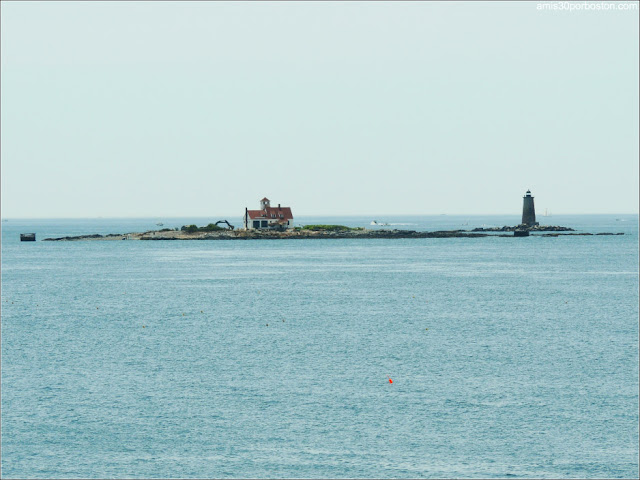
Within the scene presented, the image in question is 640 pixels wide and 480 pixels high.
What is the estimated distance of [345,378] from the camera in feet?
143

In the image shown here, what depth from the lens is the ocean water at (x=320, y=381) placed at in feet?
102

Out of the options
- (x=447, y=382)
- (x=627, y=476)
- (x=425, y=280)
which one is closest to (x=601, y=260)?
(x=425, y=280)

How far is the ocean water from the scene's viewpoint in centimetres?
3105

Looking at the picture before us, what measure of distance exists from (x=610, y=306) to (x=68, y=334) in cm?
5195

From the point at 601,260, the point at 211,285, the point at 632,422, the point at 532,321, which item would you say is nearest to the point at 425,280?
the point at 211,285

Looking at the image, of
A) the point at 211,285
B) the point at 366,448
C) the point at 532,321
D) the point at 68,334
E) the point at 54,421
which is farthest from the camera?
the point at 211,285

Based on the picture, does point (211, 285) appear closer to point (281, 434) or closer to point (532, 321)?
point (532, 321)

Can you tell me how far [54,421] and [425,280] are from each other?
73897 mm

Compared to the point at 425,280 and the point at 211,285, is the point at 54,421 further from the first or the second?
the point at 425,280

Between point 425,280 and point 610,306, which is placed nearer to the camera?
point 610,306

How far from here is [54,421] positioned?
116 feet

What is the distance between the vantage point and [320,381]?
1686 inches

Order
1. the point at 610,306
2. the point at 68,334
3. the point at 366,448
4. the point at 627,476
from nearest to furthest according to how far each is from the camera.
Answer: the point at 627,476 → the point at 366,448 → the point at 68,334 → the point at 610,306

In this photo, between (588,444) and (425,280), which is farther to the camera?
(425,280)
